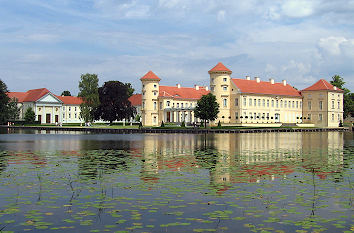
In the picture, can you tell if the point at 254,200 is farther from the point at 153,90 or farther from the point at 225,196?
the point at 153,90

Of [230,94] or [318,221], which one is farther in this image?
[230,94]

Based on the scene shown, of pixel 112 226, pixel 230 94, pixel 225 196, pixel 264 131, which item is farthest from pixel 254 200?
pixel 230 94

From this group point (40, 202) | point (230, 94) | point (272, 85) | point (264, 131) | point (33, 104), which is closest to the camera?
point (40, 202)

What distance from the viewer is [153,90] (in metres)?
115

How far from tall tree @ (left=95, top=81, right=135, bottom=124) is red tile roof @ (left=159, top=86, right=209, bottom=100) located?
10.1 meters

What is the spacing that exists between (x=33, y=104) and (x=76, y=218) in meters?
138

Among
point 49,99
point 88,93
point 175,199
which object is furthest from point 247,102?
point 175,199

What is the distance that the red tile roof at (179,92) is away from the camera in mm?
117006

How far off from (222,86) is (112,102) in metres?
29.2

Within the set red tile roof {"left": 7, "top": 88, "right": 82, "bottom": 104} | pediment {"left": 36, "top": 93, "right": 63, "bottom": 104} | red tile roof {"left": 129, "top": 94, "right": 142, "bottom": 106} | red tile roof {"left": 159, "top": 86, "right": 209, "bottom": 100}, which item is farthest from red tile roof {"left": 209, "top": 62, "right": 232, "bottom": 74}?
pediment {"left": 36, "top": 93, "right": 63, "bottom": 104}

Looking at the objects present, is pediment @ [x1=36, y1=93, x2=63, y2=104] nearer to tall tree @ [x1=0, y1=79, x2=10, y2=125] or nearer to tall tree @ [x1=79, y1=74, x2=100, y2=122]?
tall tree @ [x1=0, y1=79, x2=10, y2=125]

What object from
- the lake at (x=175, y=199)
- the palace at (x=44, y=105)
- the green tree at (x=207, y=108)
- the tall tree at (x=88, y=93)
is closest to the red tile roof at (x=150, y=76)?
the tall tree at (x=88, y=93)

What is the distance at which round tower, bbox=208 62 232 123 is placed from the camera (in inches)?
4254

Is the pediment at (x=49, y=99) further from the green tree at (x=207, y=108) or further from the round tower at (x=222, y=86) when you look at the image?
the green tree at (x=207, y=108)
